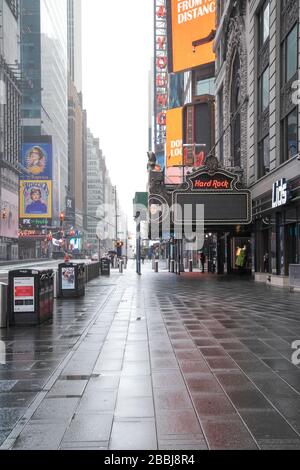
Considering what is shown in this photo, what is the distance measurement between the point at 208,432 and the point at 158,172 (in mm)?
27968

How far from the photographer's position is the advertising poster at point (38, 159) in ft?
459

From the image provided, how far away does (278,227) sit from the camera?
26.2 m

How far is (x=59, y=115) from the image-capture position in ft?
556

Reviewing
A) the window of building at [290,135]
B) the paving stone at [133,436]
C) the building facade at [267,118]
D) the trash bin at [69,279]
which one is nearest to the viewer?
the paving stone at [133,436]

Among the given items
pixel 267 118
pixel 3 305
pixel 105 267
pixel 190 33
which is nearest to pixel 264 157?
pixel 267 118

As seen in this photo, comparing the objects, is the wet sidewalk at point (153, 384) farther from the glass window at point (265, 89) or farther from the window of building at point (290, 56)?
the glass window at point (265, 89)

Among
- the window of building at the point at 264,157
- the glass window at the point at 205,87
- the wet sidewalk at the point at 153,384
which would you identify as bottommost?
the wet sidewalk at the point at 153,384

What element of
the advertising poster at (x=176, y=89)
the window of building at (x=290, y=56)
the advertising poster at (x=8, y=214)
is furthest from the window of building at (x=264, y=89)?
the advertising poster at (x=8, y=214)

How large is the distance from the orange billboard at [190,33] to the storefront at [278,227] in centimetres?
3689

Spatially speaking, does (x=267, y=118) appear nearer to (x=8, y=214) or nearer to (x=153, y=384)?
(x=153, y=384)

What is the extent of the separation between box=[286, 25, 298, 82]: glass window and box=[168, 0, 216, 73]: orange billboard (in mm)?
38810

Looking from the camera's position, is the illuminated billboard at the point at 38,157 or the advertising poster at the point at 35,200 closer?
the advertising poster at the point at 35,200

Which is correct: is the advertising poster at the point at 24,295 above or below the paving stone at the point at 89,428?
above

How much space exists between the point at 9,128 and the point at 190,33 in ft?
153
